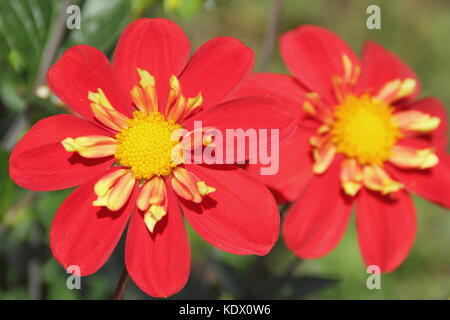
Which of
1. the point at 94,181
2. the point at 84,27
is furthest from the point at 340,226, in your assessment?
the point at 84,27

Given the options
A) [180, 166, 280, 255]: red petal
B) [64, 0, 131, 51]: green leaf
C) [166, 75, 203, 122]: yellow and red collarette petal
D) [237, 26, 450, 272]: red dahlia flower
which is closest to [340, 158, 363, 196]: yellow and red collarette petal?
[237, 26, 450, 272]: red dahlia flower

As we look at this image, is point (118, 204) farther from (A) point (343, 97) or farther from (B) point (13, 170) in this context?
(A) point (343, 97)

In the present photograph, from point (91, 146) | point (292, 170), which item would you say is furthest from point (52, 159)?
point (292, 170)

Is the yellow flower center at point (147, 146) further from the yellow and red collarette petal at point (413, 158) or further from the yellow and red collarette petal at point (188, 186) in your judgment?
the yellow and red collarette petal at point (413, 158)

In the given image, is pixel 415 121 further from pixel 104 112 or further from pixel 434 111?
pixel 104 112

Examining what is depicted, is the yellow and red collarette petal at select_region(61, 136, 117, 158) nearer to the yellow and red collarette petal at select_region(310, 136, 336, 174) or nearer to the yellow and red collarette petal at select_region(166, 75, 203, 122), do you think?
the yellow and red collarette petal at select_region(166, 75, 203, 122)

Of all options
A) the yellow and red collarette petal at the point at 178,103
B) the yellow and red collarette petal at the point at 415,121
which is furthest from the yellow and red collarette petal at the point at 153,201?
the yellow and red collarette petal at the point at 415,121

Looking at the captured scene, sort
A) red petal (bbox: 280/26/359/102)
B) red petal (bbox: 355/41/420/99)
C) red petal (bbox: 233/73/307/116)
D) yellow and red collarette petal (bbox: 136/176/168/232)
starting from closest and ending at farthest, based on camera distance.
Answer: yellow and red collarette petal (bbox: 136/176/168/232), red petal (bbox: 233/73/307/116), red petal (bbox: 280/26/359/102), red petal (bbox: 355/41/420/99)
